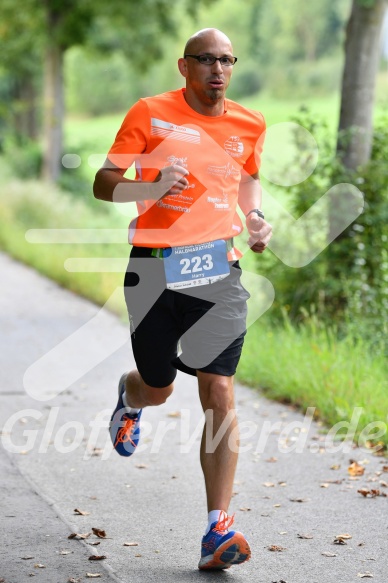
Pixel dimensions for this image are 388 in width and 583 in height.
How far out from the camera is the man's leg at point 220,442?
4.50 metres

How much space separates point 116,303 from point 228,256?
730cm

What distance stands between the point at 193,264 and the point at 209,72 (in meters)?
0.83

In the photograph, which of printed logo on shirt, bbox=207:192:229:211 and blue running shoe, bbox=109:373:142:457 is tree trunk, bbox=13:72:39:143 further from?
printed logo on shirt, bbox=207:192:229:211

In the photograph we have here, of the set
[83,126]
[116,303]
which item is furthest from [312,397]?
[83,126]

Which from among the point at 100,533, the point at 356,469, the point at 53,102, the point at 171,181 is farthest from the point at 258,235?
the point at 53,102

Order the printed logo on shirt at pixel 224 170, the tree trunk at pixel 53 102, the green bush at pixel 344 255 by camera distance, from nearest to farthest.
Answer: the printed logo on shirt at pixel 224 170 < the green bush at pixel 344 255 < the tree trunk at pixel 53 102

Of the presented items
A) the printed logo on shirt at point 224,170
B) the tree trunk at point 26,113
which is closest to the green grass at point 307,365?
the printed logo on shirt at point 224,170

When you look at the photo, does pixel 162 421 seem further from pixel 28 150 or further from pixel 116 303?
pixel 28 150

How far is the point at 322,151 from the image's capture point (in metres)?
9.53

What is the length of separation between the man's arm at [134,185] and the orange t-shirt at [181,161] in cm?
6

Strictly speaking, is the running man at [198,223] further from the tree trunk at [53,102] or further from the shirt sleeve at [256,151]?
the tree trunk at [53,102]

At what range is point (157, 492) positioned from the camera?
5645mm

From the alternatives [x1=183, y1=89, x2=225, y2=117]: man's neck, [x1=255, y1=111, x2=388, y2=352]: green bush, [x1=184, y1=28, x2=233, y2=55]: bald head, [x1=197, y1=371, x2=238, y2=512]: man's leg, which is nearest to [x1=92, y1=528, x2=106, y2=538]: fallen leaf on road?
[x1=197, y1=371, x2=238, y2=512]: man's leg

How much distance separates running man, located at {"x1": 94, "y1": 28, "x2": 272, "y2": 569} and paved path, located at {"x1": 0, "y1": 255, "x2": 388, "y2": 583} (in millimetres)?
472
